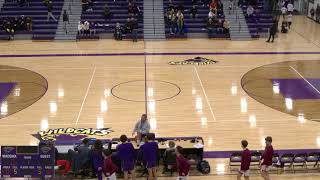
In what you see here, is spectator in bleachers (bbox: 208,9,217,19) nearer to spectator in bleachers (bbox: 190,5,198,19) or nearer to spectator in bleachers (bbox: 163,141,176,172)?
spectator in bleachers (bbox: 190,5,198,19)

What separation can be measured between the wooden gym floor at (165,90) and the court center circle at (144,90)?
44 mm

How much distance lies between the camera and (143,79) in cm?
2317

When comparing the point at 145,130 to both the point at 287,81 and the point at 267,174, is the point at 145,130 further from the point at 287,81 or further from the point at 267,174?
the point at 287,81

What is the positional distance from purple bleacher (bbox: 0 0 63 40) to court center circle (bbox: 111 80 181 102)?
12.8 m

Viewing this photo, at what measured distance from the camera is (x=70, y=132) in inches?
662

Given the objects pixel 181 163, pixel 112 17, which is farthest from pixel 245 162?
pixel 112 17

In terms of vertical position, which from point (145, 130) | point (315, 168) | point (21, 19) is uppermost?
point (21, 19)

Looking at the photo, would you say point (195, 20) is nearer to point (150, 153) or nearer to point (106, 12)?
point (106, 12)

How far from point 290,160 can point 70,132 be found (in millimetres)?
7544

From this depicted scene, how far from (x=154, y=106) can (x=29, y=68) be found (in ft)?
29.3

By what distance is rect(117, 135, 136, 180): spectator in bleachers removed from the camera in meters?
12.3

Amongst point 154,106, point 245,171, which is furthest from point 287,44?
point 245,171

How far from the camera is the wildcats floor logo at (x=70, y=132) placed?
54.0 feet

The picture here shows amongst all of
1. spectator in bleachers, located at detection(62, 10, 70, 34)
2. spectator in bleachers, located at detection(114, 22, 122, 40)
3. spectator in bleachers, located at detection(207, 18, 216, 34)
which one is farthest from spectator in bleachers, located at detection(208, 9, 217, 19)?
spectator in bleachers, located at detection(62, 10, 70, 34)
